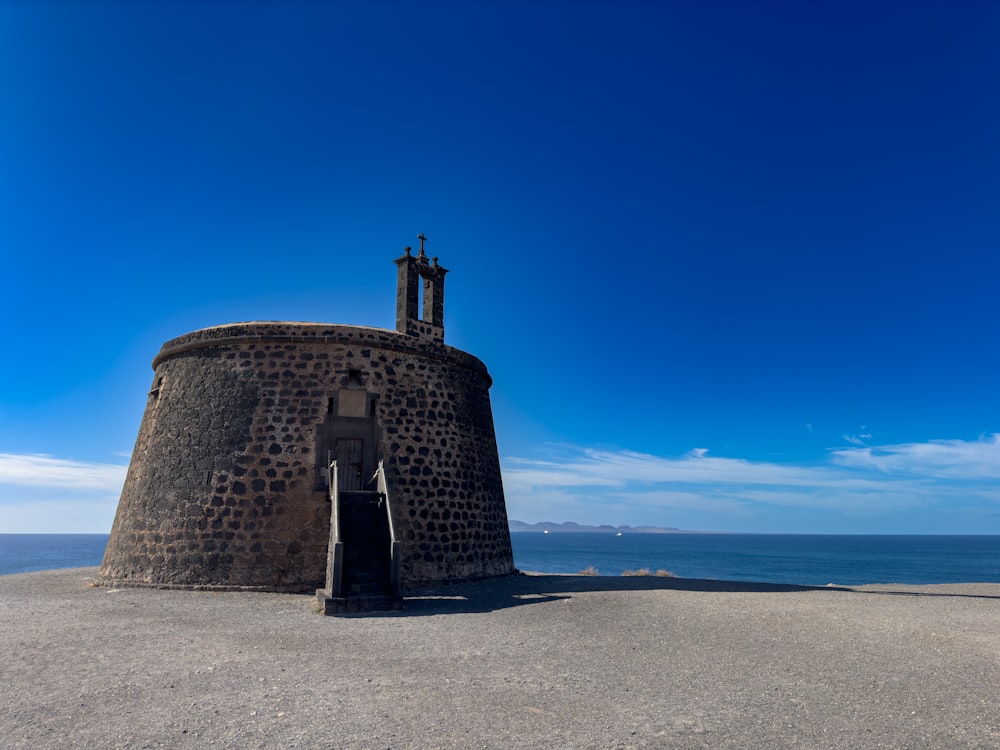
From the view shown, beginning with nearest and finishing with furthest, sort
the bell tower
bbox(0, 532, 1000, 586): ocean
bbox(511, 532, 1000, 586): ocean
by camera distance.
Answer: the bell tower < bbox(511, 532, 1000, 586): ocean < bbox(0, 532, 1000, 586): ocean

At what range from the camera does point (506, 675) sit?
266 inches

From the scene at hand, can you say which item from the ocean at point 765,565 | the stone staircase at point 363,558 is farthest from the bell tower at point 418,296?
the ocean at point 765,565

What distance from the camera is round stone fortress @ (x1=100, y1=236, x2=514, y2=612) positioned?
14.0 meters

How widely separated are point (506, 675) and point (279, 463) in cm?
928

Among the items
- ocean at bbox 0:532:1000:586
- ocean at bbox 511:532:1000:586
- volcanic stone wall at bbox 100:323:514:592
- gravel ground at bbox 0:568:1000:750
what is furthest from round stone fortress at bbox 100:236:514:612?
ocean at bbox 511:532:1000:586

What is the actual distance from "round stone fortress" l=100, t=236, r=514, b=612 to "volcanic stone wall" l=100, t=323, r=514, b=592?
30mm

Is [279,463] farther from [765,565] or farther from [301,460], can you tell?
[765,565]

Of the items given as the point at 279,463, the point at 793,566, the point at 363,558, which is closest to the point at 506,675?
the point at 363,558

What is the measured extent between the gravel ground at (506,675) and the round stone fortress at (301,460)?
2.42 metres

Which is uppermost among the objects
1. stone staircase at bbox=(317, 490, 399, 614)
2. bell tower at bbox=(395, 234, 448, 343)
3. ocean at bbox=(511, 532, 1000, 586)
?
bell tower at bbox=(395, 234, 448, 343)

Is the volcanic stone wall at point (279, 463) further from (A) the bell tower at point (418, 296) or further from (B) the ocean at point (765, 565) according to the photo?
(B) the ocean at point (765, 565)

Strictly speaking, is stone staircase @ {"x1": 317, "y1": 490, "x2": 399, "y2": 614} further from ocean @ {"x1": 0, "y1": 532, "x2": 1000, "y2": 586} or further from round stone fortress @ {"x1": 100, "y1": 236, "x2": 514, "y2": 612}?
ocean @ {"x1": 0, "y1": 532, "x2": 1000, "y2": 586}

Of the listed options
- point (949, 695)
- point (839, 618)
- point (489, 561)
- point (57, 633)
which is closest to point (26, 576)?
point (57, 633)

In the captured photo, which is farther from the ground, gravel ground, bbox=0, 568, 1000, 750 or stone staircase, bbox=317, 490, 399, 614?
stone staircase, bbox=317, 490, 399, 614
